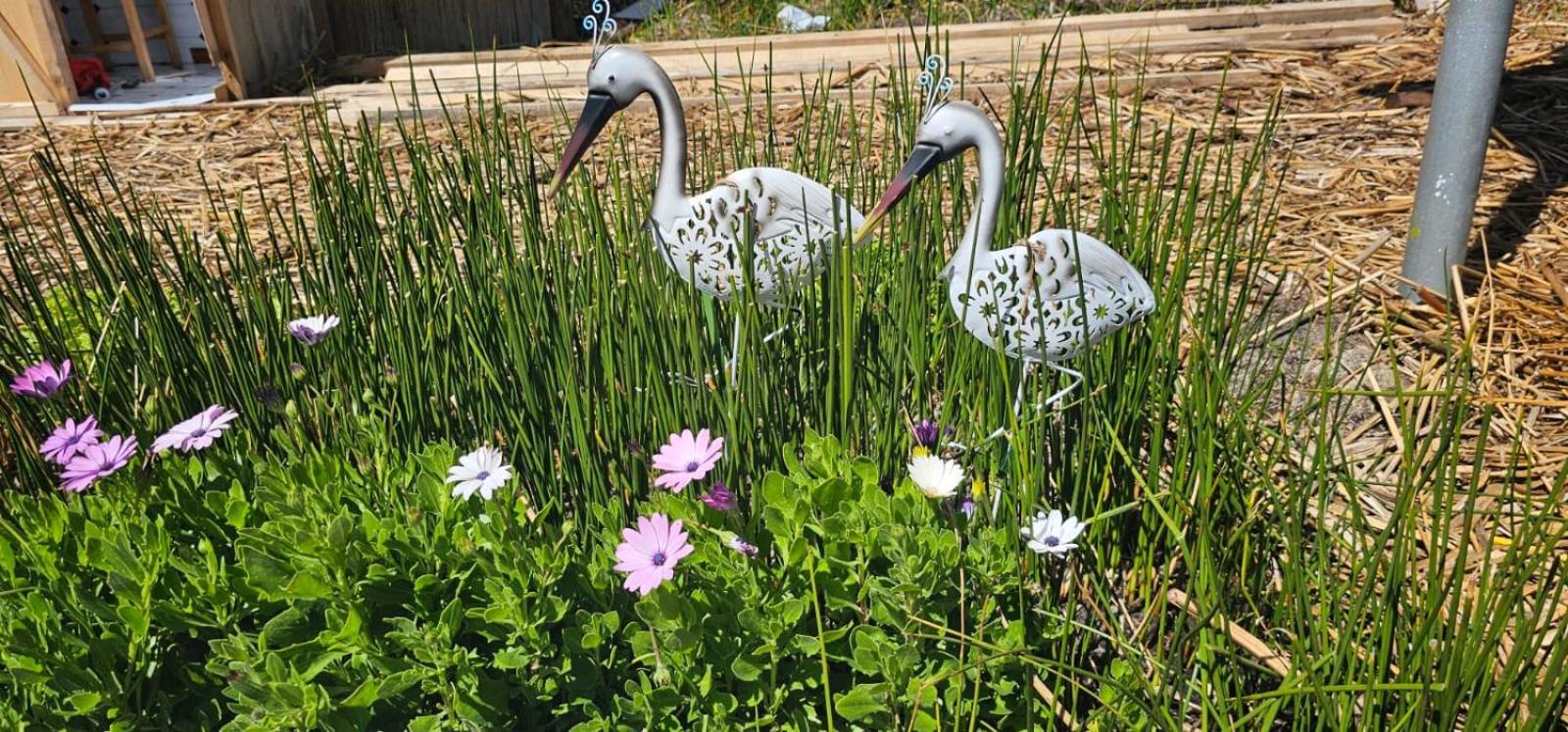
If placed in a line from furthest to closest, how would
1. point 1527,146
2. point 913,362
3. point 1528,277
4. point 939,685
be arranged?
point 1527,146 < point 1528,277 < point 913,362 < point 939,685

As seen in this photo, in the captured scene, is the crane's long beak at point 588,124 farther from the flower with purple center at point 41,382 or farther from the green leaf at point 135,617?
the green leaf at point 135,617

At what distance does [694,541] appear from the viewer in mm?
1202

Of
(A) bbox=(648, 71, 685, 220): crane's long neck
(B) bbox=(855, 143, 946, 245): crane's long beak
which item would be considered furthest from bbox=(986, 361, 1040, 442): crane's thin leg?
(A) bbox=(648, 71, 685, 220): crane's long neck

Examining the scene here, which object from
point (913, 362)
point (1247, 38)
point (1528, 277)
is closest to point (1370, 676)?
point (913, 362)

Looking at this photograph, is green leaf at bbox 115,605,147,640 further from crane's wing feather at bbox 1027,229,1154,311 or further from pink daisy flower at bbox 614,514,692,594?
crane's wing feather at bbox 1027,229,1154,311

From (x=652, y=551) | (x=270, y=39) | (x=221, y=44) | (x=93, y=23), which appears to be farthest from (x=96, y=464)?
(x=93, y=23)

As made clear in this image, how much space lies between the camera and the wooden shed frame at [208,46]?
366cm

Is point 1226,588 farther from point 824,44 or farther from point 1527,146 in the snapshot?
point 824,44

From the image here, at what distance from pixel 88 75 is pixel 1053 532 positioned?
4.30m

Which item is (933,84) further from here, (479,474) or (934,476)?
(479,474)

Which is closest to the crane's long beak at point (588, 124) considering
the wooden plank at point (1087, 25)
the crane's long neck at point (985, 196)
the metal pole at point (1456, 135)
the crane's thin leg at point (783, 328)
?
the crane's thin leg at point (783, 328)

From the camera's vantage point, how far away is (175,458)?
1.30 metres

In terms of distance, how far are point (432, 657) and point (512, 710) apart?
0.22m

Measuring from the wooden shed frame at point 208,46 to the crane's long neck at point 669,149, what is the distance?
2.80m
